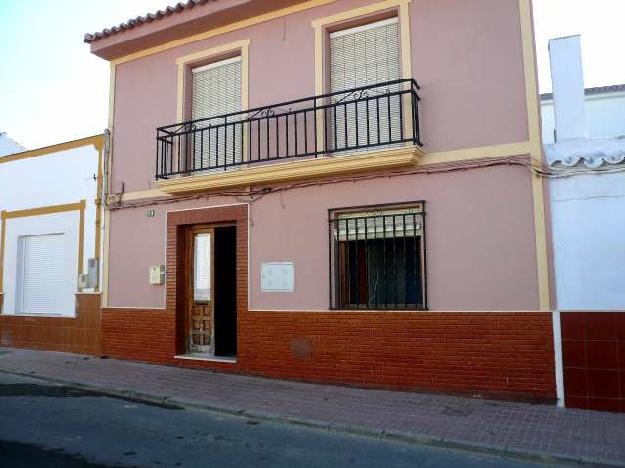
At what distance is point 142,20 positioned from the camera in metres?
9.66

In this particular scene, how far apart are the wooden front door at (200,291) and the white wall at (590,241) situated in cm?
561

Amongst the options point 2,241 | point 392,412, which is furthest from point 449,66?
point 2,241

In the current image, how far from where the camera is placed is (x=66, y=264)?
433 inches

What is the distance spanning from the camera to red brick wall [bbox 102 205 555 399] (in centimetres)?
665

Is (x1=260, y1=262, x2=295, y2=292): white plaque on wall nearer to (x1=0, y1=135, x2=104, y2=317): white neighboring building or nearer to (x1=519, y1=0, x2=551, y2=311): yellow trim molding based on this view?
(x1=519, y1=0, x2=551, y2=311): yellow trim molding

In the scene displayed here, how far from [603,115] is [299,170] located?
11.0 m

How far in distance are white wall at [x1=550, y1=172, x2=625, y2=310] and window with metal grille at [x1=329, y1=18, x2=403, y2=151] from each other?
2407 mm

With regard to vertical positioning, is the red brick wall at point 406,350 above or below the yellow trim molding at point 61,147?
below

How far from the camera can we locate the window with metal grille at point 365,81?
7.81m

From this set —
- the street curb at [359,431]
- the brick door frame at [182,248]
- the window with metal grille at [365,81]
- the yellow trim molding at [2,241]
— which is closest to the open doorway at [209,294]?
the brick door frame at [182,248]

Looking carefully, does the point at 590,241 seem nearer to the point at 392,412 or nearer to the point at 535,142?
the point at 535,142

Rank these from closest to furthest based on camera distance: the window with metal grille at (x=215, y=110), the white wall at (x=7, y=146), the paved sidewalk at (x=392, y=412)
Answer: the paved sidewalk at (x=392, y=412) < the window with metal grille at (x=215, y=110) < the white wall at (x=7, y=146)

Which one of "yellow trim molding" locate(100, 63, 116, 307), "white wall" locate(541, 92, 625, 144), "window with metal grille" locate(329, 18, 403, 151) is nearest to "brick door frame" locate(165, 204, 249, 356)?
"yellow trim molding" locate(100, 63, 116, 307)

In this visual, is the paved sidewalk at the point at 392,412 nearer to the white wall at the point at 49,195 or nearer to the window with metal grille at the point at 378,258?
the window with metal grille at the point at 378,258
